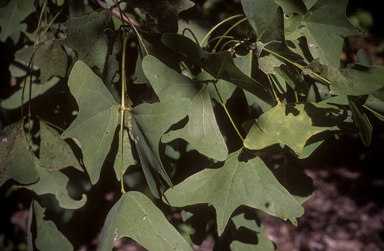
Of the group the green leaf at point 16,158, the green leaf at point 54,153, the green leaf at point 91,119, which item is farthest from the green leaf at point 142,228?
the green leaf at point 16,158

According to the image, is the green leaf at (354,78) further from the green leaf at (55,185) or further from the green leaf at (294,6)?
the green leaf at (55,185)

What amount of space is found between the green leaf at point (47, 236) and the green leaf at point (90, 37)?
778 millimetres

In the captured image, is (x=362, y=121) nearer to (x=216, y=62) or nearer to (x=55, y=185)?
(x=216, y=62)

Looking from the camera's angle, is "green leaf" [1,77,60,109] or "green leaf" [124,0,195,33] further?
"green leaf" [1,77,60,109]

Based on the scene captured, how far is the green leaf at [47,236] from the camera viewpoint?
1.23 meters

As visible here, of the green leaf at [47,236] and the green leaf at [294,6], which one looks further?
the green leaf at [47,236]

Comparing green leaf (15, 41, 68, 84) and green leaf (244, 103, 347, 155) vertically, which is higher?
green leaf (15, 41, 68, 84)

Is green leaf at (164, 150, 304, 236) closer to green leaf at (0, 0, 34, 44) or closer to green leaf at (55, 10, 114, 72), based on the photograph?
green leaf at (55, 10, 114, 72)

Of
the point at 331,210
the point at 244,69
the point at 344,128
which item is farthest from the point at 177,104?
the point at 331,210

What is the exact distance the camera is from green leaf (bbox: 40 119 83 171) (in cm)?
104

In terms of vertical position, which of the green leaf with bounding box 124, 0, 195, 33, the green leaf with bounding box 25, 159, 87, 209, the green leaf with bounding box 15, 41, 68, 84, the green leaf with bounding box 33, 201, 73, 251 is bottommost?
the green leaf with bounding box 33, 201, 73, 251

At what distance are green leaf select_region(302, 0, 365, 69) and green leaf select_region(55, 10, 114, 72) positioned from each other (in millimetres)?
700

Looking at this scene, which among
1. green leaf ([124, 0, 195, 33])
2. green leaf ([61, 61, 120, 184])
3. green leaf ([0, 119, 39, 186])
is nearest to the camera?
green leaf ([61, 61, 120, 184])

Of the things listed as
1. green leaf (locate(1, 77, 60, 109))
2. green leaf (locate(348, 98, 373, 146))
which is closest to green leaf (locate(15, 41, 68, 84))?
green leaf (locate(1, 77, 60, 109))
